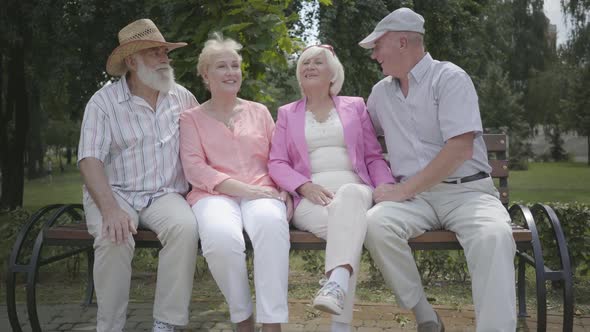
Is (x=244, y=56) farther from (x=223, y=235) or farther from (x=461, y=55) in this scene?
(x=461, y=55)

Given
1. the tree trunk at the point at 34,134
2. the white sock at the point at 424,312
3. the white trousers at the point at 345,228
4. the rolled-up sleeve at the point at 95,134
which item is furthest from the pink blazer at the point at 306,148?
the tree trunk at the point at 34,134

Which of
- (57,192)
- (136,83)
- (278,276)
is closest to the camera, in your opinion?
(278,276)

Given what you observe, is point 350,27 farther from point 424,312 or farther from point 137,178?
point 424,312

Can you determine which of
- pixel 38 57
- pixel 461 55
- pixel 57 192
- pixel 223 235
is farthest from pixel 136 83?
pixel 57 192

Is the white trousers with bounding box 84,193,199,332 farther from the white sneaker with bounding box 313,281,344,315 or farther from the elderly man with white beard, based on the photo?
the white sneaker with bounding box 313,281,344,315

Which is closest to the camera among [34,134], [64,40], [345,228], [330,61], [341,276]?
[341,276]

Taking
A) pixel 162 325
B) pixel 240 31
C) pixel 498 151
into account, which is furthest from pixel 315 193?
pixel 240 31

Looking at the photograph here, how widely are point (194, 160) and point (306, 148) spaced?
0.70 metres

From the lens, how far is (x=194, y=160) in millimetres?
3764

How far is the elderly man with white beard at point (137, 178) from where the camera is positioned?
3.40 metres

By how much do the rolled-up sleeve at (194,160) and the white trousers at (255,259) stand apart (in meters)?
0.28

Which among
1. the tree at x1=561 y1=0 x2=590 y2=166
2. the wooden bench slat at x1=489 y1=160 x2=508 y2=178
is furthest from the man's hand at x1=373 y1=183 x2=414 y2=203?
the tree at x1=561 y1=0 x2=590 y2=166

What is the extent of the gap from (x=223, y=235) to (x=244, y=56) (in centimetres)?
183

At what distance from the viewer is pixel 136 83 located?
3.97 m
